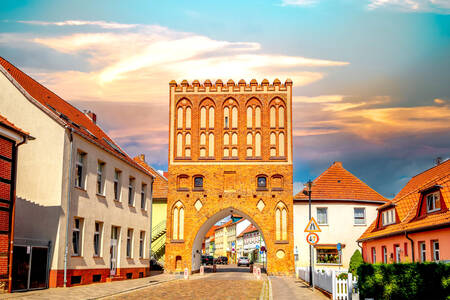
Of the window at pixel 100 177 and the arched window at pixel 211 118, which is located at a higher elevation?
the arched window at pixel 211 118

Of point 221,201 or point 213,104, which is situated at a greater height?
point 213,104

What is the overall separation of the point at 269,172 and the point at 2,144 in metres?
27.5

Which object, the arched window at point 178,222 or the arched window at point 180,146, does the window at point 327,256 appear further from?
the arched window at point 180,146

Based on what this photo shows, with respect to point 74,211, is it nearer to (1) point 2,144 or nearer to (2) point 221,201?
(1) point 2,144

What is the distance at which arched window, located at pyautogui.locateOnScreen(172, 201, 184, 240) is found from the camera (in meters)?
43.0

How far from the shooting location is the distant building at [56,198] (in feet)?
69.6

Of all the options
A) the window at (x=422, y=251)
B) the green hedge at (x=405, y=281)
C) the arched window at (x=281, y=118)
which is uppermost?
the arched window at (x=281, y=118)

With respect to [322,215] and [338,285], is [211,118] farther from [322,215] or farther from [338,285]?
[338,285]

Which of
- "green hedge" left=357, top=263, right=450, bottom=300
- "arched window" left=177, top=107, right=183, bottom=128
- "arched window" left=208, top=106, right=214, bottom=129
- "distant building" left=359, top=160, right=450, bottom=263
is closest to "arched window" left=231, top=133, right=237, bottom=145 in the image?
"arched window" left=208, top=106, right=214, bottom=129

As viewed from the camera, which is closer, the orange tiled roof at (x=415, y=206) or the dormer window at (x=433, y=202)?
the orange tiled roof at (x=415, y=206)

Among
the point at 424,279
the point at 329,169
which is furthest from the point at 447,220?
the point at 329,169

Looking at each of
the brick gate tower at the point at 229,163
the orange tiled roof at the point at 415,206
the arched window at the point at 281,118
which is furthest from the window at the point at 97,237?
the arched window at the point at 281,118

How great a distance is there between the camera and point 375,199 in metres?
44.6

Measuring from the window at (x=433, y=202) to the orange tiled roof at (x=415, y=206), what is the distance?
15.5 inches
